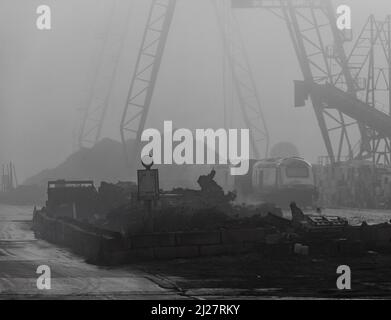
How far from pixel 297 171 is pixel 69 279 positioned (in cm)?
3572

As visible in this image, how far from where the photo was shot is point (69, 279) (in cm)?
1464

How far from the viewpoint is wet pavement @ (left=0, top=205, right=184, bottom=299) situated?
41.2 feet

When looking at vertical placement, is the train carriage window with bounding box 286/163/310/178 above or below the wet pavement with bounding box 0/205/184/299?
above

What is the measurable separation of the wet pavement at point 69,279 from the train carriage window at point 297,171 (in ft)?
94.8

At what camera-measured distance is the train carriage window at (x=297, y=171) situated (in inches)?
1934

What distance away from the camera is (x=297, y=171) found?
1946 inches

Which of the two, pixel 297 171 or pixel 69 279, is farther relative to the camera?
pixel 297 171

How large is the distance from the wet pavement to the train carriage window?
28909mm

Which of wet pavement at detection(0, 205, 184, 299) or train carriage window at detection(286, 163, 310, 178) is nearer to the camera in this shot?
wet pavement at detection(0, 205, 184, 299)

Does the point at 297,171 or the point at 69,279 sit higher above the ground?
the point at 297,171

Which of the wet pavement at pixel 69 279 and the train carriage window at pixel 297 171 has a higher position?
the train carriage window at pixel 297 171

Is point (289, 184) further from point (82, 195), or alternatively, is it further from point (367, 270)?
point (367, 270)

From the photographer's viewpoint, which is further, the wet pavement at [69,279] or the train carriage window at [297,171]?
the train carriage window at [297,171]
